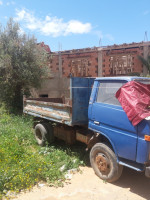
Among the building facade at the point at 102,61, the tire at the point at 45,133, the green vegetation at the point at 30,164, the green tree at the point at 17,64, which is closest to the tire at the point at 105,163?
the green vegetation at the point at 30,164

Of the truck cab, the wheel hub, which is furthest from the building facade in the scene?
the wheel hub

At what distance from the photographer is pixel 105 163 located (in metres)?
3.89

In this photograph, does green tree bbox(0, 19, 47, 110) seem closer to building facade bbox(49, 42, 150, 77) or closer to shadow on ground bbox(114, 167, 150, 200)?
A: building facade bbox(49, 42, 150, 77)

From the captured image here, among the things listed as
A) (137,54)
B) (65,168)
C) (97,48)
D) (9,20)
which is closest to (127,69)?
(137,54)

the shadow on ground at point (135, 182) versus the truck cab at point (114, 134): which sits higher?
the truck cab at point (114, 134)

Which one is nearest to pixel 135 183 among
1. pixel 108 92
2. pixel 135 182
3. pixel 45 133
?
pixel 135 182

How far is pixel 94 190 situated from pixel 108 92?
2.03 metres

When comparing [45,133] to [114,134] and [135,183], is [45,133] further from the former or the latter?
[135,183]

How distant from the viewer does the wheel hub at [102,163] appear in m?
3.88

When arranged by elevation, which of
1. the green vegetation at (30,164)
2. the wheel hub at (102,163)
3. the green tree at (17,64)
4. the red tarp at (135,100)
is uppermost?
the green tree at (17,64)

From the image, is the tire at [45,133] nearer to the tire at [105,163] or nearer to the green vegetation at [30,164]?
the green vegetation at [30,164]

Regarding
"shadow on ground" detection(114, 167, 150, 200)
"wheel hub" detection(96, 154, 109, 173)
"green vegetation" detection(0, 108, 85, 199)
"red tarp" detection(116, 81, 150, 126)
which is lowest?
"shadow on ground" detection(114, 167, 150, 200)

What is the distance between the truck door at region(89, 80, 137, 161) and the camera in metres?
3.39

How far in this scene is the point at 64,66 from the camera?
1664 centimetres
